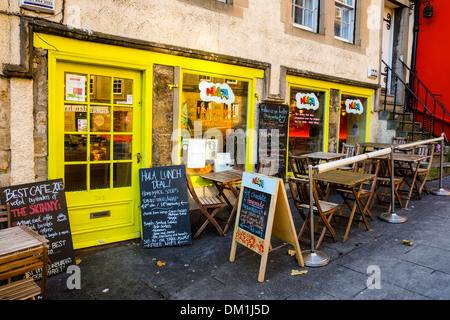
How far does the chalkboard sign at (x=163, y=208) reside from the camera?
15.8ft

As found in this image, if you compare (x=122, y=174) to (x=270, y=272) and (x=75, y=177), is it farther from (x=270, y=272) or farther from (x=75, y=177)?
(x=270, y=272)

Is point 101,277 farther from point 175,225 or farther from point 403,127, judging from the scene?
point 403,127

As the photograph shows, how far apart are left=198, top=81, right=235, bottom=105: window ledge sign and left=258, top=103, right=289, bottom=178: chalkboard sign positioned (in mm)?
676

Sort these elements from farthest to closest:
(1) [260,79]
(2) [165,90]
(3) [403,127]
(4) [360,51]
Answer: (3) [403,127], (4) [360,51], (1) [260,79], (2) [165,90]

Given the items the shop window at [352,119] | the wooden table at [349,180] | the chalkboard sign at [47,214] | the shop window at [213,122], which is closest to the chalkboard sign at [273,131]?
the shop window at [213,122]

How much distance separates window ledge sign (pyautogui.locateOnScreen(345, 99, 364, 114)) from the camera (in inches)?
340

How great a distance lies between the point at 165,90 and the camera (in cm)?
528

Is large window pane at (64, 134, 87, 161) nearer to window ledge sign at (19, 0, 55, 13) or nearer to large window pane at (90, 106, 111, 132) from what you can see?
large window pane at (90, 106, 111, 132)

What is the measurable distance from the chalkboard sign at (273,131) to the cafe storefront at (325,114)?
0.40m

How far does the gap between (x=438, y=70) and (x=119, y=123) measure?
10.2 m

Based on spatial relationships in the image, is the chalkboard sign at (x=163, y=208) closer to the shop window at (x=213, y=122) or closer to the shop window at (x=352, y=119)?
the shop window at (x=213, y=122)

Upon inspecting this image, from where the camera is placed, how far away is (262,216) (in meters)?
3.85

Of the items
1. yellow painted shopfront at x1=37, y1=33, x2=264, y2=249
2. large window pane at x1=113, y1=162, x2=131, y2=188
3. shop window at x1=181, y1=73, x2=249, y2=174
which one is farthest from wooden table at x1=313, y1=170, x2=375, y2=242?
large window pane at x1=113, y1=162, x2=131, y2=188
